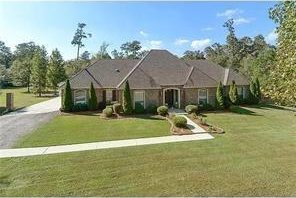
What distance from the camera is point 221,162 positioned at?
14.1m

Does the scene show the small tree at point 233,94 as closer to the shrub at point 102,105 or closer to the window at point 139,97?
the window at point 139,97

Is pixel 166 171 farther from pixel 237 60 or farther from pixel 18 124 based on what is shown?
pixel 237 60

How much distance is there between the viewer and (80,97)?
99.5 ft

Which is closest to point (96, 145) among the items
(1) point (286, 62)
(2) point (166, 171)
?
(2) point (166, 171)

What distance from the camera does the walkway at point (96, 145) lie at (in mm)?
15883

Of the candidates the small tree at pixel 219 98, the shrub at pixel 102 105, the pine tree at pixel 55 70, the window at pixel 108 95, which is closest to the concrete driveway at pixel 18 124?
the shrub at pixel 102 105

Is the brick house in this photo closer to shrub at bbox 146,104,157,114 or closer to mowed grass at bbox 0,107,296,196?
shrub at bbox 146,104,157,114

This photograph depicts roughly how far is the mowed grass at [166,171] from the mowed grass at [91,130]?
3.04m

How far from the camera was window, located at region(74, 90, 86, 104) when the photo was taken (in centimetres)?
3017

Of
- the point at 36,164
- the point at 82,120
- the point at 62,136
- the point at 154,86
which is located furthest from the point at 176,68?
the point at 36,164

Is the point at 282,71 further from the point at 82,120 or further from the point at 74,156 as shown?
the point at 82,120

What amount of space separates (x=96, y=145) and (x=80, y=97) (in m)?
13.8

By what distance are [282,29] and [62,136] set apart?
1476 centimetres

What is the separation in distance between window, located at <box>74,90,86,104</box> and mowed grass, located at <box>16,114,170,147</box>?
11.6 feet
